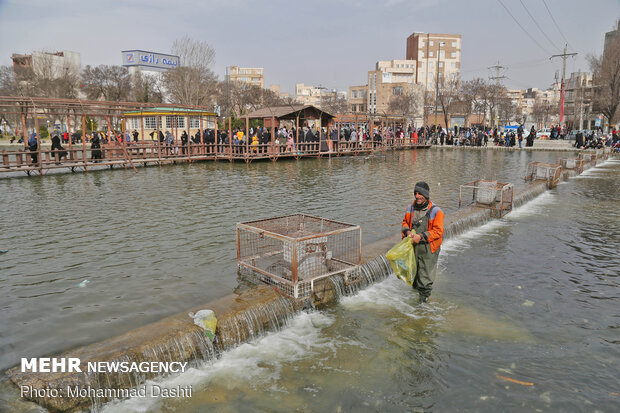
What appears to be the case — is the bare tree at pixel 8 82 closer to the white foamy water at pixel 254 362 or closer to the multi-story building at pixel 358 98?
the white foamy water at pixel 254 362

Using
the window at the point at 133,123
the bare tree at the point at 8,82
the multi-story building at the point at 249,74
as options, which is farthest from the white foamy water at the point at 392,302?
the multi-story building at the point at 249,74

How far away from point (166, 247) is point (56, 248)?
2173 mm

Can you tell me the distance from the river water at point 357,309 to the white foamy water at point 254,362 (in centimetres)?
2

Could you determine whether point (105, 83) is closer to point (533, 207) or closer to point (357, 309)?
point (533, 207)

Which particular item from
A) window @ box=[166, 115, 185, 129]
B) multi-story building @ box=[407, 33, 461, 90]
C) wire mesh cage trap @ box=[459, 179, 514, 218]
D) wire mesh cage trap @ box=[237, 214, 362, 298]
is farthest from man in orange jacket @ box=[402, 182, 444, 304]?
multi-story building @ box=[407, 33, 461, 90]

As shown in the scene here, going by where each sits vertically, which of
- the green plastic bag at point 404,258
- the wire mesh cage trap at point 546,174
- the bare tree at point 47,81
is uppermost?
the bare tree at point 47,81

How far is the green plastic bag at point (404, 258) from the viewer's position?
6.30 metres

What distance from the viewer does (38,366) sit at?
178 inches

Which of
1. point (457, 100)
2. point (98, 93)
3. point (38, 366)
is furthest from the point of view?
point (457, 100)

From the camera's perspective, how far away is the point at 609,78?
47.6 m

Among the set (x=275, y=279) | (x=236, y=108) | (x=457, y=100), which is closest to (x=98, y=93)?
(x=236, y=108)

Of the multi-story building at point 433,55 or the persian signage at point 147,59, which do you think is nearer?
→ the persian signage at point 147,59

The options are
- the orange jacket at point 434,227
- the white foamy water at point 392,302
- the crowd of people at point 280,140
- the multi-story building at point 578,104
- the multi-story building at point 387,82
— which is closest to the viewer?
the orange jacket at point 434,227

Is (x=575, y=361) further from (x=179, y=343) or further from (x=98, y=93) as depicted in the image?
(x=98, y=93)
